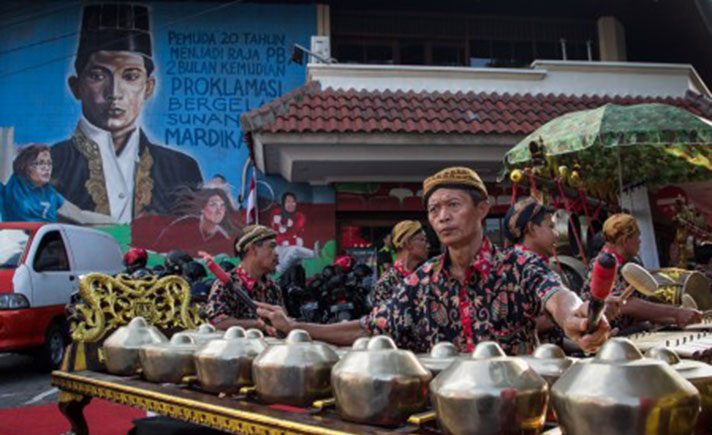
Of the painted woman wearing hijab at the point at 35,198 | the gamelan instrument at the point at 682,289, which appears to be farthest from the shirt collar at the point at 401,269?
the painted woman wearing hijab at the point at 35,198

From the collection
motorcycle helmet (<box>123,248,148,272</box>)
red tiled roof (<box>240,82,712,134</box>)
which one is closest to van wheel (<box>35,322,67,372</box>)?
motorcycle helmet (<box>123,248,148,272</box>)

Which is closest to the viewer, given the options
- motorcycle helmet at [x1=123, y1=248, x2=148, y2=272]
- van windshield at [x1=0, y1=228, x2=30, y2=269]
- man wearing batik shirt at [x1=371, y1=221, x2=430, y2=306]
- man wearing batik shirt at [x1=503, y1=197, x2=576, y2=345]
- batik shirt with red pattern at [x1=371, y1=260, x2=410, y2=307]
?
man wearing batik shirt at [x1=503, y1=197, x2=576, y2=345]

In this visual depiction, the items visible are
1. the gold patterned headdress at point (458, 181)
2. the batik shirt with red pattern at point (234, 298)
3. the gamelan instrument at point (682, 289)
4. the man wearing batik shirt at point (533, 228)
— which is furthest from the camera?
the batik shirt with red pattern at point (234, 298)

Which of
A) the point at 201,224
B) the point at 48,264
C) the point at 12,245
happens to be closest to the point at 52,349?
the point at 48,264

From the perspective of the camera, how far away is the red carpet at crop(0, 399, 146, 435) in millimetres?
3875

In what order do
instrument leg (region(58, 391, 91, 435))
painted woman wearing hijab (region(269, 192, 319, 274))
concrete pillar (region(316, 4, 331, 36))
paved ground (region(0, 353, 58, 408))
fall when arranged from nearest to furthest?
instrument leg (region(58, 391, 91, 435)) → paved ground (region(0, 353, 58, 408)) → painted woman wearing hijab (region(269, 192, 319, 274)) → concrete pillar (region(316, 4, 331, 36))

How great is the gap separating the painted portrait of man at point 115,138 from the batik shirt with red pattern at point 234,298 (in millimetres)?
5392

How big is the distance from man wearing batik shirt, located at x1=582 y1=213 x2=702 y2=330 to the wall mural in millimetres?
5463

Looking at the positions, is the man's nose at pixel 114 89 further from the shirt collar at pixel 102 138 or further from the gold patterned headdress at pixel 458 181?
the gold patterned headdress at pixel 458 181

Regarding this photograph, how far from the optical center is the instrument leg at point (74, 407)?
2393 mm

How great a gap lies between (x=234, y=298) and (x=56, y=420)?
6.22 ft

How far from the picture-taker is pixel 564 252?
15.6 feet

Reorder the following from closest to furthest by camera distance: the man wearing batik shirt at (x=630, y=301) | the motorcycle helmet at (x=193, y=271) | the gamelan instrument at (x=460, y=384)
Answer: the gamelan instrument at (x=460, y=384), the man wearing batik shirt at (x=630, y=301), the motorcycle helmet at (x=193, y=271)

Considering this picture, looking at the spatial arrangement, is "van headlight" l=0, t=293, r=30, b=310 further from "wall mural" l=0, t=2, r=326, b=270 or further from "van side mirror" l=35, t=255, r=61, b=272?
"wall mural" l=0, t=2, r=326, b=270
